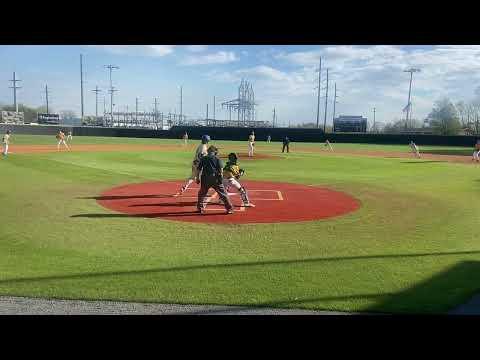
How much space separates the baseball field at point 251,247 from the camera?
5.91 meters

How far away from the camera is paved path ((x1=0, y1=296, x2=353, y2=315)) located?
17.1ft

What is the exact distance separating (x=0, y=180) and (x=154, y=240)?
1202cm

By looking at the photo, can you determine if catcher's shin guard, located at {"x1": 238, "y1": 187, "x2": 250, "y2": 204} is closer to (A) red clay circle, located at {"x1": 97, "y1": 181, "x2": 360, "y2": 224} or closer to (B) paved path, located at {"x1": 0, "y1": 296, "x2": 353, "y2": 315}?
(A) red clay circle, located at {"x1": 97, "y1": 181, "x2": 360, "y2": 224}

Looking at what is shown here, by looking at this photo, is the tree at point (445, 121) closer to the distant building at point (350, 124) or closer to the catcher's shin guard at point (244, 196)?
the distant building at point (350, 124)

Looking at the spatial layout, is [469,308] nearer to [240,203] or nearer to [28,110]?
[240,203]

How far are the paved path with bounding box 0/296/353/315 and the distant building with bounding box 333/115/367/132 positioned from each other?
71.8 meters

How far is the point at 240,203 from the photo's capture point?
13.0 m

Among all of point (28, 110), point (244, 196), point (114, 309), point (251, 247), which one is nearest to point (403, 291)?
point (251, 247)

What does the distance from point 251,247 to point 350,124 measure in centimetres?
6971

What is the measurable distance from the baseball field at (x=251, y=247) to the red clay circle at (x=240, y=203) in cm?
5

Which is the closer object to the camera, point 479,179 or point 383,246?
point 383,246
